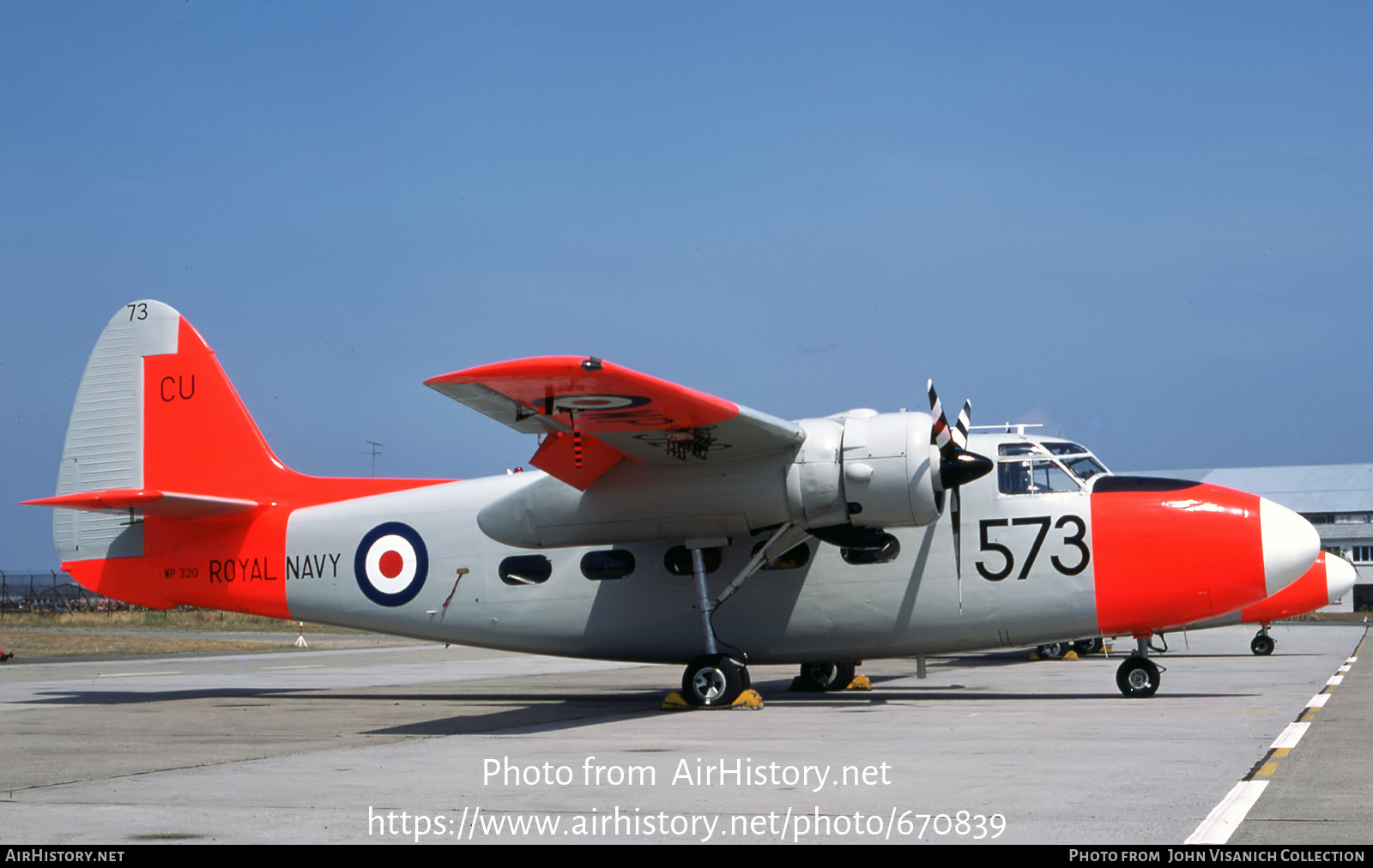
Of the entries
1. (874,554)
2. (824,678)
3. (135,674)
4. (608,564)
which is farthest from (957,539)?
(135,674)

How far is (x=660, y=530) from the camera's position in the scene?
51.5ft

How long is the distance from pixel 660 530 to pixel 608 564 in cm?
184

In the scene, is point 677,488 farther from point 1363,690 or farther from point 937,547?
point 1363,690

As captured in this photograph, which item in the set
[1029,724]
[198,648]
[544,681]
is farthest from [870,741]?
[198,648]

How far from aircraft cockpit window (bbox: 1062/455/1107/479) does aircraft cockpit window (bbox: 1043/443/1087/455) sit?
9 cm

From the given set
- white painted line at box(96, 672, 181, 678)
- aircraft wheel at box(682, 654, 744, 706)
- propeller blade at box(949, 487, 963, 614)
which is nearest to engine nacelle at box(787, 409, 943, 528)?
propeller blade at box(949, 487, 963, 614)

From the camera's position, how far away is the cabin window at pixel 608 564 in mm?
17172

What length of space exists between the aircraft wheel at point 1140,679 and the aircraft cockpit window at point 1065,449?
2.85 metres

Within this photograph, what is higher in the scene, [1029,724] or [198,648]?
[1029,724]

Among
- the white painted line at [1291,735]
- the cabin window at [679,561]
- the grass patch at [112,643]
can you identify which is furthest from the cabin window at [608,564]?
the grass patch at [112,643]

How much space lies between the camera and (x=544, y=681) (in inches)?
924

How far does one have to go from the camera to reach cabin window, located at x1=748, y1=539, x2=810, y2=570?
54.5ft

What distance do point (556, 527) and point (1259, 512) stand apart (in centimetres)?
860
